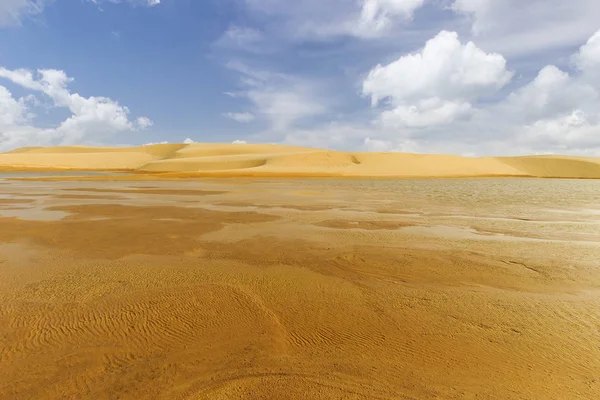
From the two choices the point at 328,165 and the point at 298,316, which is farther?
the point at 328,165

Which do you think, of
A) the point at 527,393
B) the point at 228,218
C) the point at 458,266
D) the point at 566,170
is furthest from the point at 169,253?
the point at 566,170

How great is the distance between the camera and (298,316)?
4723 millimetres

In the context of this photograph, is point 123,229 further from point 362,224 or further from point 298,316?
point 298,316

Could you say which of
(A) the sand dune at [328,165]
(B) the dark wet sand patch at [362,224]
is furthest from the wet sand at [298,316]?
(A) the sand dune at [328,165]

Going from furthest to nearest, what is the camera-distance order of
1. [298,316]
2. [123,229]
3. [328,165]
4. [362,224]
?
[328,165] < [362,224] < [123,229] < [298,316]

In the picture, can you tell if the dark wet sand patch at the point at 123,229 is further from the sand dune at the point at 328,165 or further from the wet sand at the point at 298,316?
the sand dune at the point at 328,165

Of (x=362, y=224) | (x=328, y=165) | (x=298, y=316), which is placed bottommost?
(x=298, y=316)

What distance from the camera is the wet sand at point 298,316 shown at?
334cm

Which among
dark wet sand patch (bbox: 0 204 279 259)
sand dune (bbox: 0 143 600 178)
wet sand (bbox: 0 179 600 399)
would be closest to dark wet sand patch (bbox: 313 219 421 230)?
wet sand (bbox: 0 179 600 399)

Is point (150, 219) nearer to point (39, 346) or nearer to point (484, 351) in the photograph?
point (39, 346)

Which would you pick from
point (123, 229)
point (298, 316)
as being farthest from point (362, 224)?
point (123, 229)

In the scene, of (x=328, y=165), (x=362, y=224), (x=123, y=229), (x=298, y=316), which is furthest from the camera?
(x=328, y=165)

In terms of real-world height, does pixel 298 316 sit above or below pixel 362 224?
below

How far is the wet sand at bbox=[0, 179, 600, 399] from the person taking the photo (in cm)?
334
